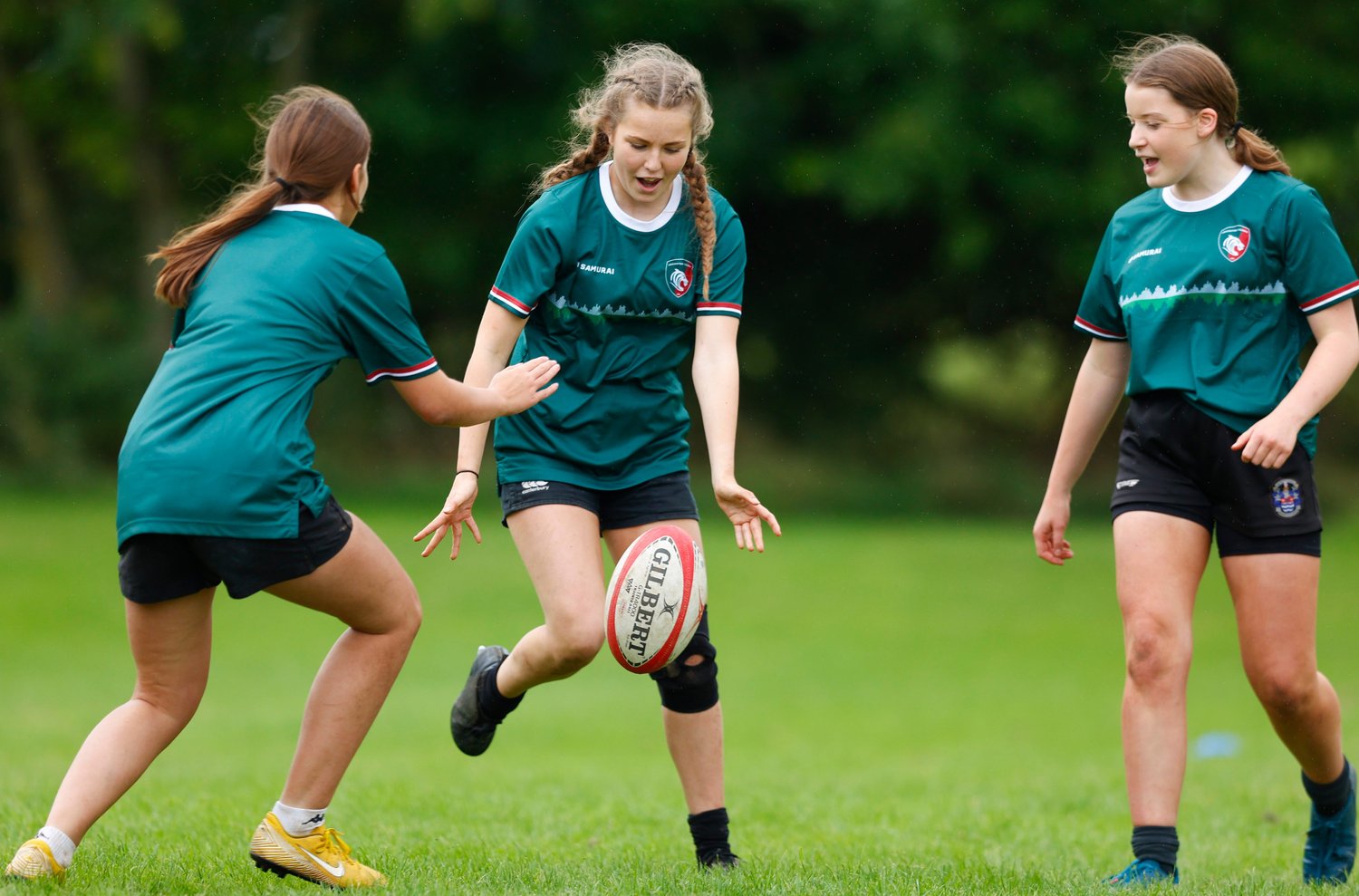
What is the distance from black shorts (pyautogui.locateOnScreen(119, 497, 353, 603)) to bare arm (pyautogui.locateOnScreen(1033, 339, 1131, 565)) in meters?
2.25

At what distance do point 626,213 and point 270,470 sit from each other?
1.51 metres

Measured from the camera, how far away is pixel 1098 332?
15.7 ft

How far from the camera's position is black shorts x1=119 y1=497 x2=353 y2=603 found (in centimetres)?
368

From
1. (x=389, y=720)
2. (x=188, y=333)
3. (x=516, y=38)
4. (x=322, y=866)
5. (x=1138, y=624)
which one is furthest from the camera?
(x=516, y=38)

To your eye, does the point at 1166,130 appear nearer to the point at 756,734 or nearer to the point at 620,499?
the point at 620,499

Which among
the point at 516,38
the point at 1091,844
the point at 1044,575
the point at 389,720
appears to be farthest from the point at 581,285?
the point at 516,38

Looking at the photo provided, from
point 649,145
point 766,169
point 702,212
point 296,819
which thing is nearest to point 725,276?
point 702,212

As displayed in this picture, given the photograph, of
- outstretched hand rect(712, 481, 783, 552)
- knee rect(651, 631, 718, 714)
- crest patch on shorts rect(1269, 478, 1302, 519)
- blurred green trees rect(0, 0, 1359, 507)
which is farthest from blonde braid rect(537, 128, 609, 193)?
blurred green trees rect(0, 0, 1359, 507)

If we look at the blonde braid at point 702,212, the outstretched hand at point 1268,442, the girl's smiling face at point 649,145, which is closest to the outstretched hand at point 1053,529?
the outstretched hand at point 1268,442

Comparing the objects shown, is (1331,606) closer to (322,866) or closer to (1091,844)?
(1091,844)

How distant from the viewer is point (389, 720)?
1126 cm

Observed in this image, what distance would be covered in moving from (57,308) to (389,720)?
1393 centimetres

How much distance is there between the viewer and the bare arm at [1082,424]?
480 centimetres

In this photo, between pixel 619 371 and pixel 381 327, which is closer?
pixel 381 327
